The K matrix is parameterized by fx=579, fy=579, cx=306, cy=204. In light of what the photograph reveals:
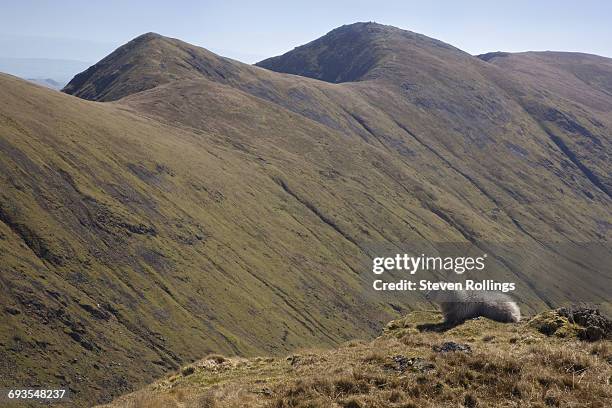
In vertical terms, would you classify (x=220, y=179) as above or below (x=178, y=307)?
above

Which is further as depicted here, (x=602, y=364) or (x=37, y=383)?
(x=37, y=383)

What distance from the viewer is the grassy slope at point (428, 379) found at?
16.1 meters

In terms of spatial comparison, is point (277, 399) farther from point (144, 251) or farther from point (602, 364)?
point (144, 251)

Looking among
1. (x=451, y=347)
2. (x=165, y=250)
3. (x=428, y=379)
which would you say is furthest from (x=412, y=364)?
(x=165, y=250)

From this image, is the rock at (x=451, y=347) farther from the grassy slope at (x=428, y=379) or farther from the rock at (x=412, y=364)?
the rock at (x=412, y=364)

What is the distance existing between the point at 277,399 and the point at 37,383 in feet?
255

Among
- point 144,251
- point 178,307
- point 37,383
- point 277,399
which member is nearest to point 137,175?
point 144,251

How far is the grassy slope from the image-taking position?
53.0 ft

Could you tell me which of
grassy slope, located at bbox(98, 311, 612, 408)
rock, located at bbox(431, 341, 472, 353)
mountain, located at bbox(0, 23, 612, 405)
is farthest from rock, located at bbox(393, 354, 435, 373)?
mountain, located at bbox(0, 23, 612, 405)

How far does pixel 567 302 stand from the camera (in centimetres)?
18550

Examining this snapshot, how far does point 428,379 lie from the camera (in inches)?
677

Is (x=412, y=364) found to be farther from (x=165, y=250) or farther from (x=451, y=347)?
(x=165, y=250)

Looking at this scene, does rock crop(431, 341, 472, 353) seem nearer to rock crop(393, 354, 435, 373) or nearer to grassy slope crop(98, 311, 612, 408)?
grassy slope crop(98, 311, 612, 408)

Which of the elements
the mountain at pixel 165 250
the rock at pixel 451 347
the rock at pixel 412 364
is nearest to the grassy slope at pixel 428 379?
the rock at pixel 412 364
